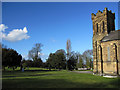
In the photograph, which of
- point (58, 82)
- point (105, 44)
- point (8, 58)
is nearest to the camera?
point (58, 82)

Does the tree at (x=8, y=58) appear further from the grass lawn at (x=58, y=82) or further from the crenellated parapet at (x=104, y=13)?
the crenellated parapet at (x=104, y=13)

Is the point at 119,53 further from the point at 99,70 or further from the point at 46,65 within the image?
the point at 46,65

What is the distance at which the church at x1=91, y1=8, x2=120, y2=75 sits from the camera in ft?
91.5

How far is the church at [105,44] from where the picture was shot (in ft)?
91.5

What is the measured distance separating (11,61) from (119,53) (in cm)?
3816

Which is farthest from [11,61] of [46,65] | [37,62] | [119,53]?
[119,53]

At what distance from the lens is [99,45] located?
31516 millimetres

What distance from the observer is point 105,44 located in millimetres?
30281

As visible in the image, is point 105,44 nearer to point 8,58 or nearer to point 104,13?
point 104,13

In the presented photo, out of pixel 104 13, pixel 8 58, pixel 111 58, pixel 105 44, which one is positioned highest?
pixel 104 13

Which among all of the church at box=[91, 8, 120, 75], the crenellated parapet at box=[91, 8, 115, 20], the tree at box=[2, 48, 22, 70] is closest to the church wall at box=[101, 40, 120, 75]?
the church at box=[91, 8, 120, 75]

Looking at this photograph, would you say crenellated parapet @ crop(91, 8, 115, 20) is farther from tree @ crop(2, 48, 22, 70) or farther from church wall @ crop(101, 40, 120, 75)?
tree @ crop(2, 48, 22, 70)

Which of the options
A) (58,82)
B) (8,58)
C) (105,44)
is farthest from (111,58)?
(8,58)

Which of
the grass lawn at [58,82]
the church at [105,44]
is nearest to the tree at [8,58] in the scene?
the grass lawn at [58,82]
